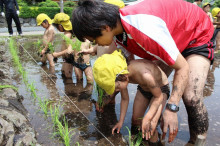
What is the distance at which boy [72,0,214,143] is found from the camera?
4.78ft

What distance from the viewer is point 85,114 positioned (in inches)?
98.0

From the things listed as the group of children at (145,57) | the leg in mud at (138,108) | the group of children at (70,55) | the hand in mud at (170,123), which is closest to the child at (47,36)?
the group of children at (70,55)

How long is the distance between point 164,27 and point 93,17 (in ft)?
1.67

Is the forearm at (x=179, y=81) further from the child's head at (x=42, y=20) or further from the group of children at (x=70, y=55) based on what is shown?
the child's head at (x=42, y=20)

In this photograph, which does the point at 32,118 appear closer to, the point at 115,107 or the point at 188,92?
the point at 115,107

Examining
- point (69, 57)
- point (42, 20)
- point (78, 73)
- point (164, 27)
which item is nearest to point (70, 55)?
point (69, 57)

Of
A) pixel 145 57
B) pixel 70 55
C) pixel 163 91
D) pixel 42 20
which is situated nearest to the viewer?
pixel 145 57

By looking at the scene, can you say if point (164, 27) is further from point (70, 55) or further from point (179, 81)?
point (70, 55)

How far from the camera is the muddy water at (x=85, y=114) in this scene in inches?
79.1

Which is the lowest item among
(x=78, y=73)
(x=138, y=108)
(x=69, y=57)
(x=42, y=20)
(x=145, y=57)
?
(x=78, y=73)

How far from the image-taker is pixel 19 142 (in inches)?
62.7

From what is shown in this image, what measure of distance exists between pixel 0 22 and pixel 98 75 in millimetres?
14549

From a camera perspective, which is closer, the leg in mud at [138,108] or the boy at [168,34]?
the boy at [168,34]

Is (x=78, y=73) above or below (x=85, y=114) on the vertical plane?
below
